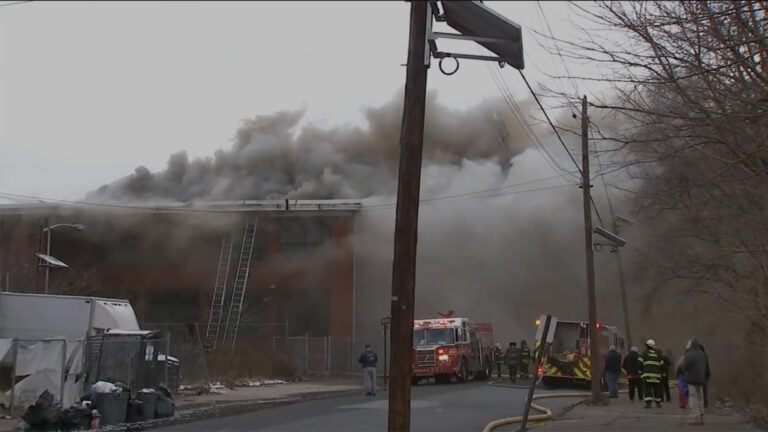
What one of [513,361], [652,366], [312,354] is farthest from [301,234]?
[652,366]

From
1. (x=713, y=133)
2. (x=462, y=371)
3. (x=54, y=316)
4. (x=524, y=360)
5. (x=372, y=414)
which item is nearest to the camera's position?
(x=713, y=133)

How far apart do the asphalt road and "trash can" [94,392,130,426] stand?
2.79 feet

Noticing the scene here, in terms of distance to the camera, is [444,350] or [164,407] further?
[444,350]

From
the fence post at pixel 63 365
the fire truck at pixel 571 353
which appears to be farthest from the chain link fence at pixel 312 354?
the fence post at pixel 63 365

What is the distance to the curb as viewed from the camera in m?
12.6

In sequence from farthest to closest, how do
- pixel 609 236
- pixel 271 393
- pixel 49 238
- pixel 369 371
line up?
1. pixel 49 238
2. pixel 271 393
3. pixel 369 371
4. pixel 609 236

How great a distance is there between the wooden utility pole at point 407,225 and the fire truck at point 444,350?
18.5 metres

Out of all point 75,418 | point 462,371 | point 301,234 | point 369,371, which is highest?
point 301,234

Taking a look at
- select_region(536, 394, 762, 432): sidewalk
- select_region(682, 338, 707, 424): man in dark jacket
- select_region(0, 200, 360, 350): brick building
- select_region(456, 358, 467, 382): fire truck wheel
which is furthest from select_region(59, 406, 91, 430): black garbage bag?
select_region(0, 200, 360, 350): brick building

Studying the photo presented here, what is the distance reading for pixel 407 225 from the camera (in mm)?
6688

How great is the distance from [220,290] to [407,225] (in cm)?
2824

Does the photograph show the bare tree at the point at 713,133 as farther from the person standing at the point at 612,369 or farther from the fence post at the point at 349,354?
the fence post at the point at 349,354

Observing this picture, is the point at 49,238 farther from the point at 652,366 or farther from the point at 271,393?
the point at 652,366

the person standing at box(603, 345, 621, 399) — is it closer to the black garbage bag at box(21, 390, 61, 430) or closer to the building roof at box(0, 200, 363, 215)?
the black garbage bag at box(21, 390, 61, 430)
